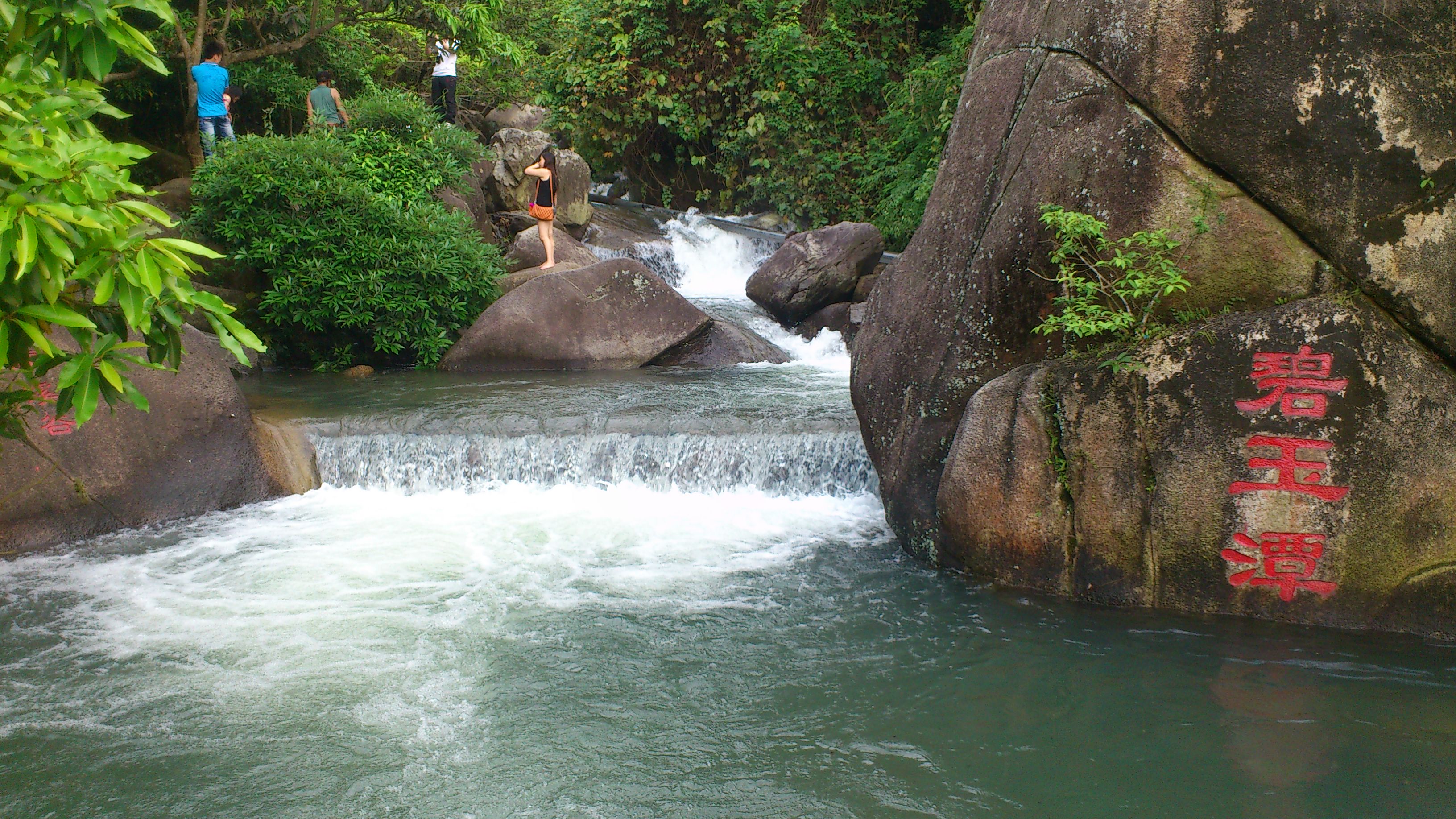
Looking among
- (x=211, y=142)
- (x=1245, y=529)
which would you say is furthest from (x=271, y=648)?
(x=211, y=142)

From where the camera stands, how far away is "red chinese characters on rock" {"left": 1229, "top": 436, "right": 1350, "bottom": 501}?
5082 mm

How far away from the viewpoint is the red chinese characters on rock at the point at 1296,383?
5078 mm

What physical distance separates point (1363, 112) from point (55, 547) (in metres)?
8.10

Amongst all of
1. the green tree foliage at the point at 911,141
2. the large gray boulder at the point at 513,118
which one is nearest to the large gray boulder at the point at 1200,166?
the green tree foliage at the point at 911,141

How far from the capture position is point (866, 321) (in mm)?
7031

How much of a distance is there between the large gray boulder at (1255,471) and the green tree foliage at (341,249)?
322 inches

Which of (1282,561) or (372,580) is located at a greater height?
(1282,561)

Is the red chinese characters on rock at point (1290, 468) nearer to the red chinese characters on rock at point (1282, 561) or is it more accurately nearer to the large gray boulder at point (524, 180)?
the red chinese characters on rock at point (1282, 561)

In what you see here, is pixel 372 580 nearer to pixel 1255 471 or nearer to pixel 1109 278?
pixel 1109 278

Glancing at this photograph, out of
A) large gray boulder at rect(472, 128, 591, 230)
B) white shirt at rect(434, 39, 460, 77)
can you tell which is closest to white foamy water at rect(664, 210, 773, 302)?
large gray boulder at rect(472, 128, 591, 230)

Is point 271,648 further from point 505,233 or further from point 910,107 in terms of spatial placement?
point 910,107

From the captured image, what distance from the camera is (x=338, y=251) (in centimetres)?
1162

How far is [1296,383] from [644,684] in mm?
3533

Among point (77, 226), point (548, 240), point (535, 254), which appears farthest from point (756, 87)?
point (77, 226)
